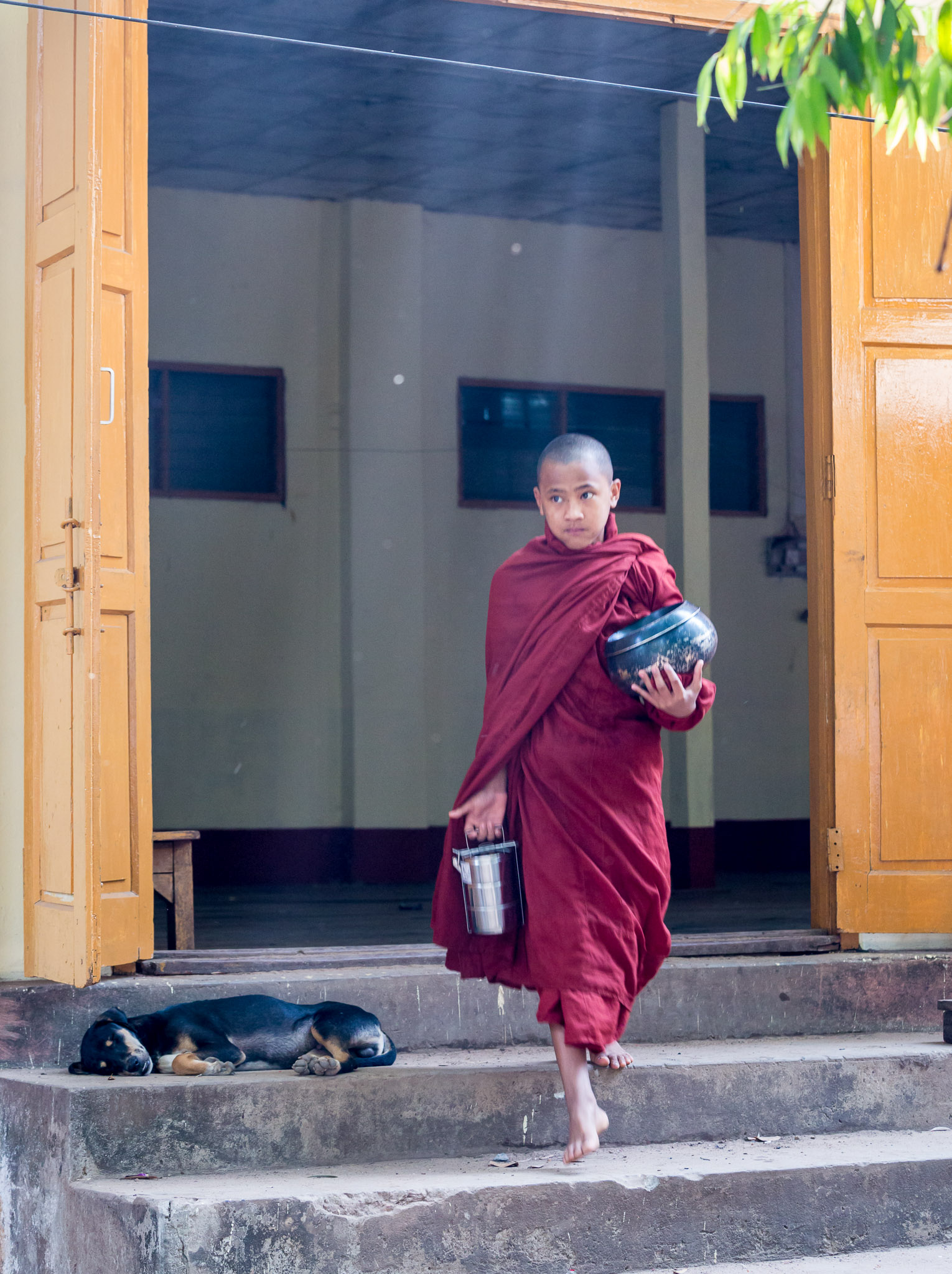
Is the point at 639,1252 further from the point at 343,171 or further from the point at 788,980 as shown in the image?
the point at 343,171

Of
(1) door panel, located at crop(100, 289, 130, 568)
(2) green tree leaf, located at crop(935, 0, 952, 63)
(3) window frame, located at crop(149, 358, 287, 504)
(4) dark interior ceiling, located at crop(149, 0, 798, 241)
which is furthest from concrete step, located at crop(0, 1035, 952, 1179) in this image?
(3) window frame, located at crop(149, 358, 287, 504)

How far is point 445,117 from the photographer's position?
24.4 feet

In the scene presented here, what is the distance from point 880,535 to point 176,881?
2663 millimetres

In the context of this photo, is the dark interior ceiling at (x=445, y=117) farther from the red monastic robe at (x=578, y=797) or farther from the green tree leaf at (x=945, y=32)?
the green tree leaf at (x=945, y=32)

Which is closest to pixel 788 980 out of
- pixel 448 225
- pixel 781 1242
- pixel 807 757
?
pixel 781 1242

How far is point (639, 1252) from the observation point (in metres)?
3.24

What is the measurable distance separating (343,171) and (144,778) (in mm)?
5183

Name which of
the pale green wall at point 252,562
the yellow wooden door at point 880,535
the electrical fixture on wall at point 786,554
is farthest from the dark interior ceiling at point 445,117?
the electrical fixture on wall at point 786,554

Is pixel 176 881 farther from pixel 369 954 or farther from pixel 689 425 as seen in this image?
pixel 689 425

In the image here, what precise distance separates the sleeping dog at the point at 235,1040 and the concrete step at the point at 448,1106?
47mm

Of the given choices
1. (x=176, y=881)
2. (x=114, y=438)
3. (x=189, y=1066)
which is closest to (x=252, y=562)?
(x=176, y=881)

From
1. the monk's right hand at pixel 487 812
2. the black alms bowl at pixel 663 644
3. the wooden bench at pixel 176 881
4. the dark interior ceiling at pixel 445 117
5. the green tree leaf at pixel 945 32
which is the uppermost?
the dark interior ceiling at pixel 445 117

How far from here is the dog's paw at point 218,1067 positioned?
362 cm

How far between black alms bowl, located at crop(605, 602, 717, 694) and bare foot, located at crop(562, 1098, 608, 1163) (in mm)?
970
